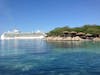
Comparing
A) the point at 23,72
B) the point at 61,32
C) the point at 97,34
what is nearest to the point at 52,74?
the point at 23,72

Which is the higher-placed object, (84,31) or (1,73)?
(84,31)

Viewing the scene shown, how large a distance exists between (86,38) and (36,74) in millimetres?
94712

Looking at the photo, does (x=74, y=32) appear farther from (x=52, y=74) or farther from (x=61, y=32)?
(x=52, y=74)

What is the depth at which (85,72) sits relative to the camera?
18797 mm

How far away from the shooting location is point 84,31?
378 feet

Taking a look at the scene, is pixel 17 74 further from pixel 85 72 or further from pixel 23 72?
pixel 85 72

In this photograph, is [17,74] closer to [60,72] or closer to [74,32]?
[60,72]

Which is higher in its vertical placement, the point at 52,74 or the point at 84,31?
the point at 84,31

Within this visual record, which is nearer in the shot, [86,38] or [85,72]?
[85,72]

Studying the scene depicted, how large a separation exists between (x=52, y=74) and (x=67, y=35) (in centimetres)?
9782

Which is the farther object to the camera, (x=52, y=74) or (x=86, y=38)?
(x=86, y=38)

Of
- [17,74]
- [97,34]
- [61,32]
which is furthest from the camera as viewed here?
[61,32]

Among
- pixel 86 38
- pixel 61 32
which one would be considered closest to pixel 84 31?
pixel 86 38

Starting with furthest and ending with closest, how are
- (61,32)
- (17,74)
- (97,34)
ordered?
1. (61,32)
2. (97,34)
3. (17,74)
